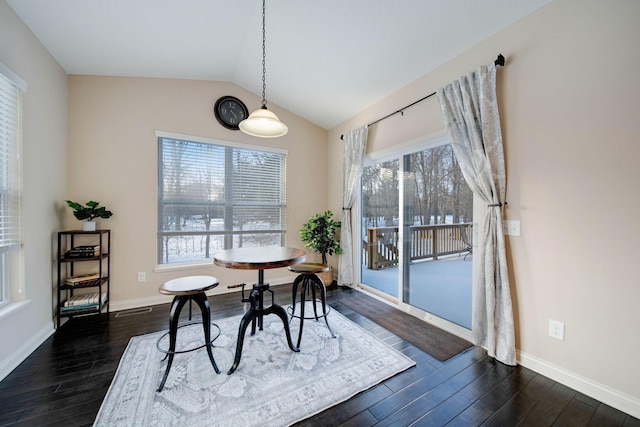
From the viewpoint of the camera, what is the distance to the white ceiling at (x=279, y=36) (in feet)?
6.77

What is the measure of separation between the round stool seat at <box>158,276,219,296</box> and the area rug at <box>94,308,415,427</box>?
63 cm

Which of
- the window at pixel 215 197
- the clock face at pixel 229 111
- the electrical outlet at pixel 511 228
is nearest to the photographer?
the electrical outlet at pixel 511 228

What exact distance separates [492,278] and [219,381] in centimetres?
226

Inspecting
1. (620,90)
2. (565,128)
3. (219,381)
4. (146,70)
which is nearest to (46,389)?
(219,381)

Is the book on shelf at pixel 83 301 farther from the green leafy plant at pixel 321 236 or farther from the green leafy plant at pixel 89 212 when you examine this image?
the green leafy plant at pixel 321 236

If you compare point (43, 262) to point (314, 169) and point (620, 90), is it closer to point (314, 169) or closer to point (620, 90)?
point (314, 169)

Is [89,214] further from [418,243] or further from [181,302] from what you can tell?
[418,243]

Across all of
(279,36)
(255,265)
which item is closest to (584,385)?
(255,265)

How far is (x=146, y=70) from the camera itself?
3031 mm

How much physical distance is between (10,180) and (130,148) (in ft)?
4.03

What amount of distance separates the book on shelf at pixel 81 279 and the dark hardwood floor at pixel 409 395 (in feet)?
1.91

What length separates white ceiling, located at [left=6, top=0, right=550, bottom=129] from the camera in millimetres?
2064

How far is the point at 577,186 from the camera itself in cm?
171

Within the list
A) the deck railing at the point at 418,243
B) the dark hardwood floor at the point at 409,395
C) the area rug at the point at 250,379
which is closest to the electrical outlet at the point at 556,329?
the dark hardwood floor at the point at 409,395
